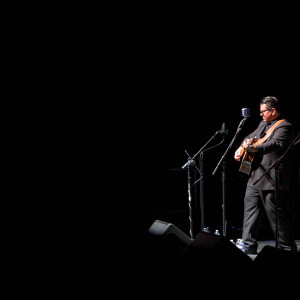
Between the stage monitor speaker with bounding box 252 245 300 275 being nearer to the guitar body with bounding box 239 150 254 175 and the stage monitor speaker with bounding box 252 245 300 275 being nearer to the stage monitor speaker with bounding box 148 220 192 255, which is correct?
the stage monitor speaker with bounding box 148 220 192 255

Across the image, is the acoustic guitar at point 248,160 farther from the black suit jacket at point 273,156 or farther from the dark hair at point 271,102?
the dark hair at point 271,102

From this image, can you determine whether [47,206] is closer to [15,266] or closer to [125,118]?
[15,266]

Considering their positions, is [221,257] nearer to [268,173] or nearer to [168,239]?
[168,239]

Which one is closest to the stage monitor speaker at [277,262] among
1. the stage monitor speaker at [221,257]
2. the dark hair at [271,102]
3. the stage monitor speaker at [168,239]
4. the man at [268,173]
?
the stage monitor speaker at [221,257]

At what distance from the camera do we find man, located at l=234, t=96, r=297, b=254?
3770mm

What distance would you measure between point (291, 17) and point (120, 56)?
2.41 meters

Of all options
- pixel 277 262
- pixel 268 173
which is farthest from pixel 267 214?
pixel 277 262

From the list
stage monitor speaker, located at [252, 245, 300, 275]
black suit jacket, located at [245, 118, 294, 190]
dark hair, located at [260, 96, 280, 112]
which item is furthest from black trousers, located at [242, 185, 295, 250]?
stage monitor speaker, located at [252, 245, 300, 275]

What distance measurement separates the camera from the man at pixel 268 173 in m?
3.77

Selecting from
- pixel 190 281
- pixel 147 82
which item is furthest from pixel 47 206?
pixel 147 82

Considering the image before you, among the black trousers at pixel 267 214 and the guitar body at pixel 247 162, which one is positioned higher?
the guitar body at pixel 247 162

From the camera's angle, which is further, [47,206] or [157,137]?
[157,137]

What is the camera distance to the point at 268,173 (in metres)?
3.85

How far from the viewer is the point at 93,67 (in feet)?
14.9
